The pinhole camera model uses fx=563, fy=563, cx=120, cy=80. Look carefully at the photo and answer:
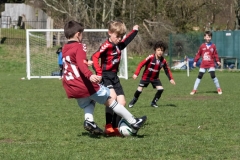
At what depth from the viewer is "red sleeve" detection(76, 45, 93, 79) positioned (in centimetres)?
671

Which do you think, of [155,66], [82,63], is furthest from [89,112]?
[155,66]

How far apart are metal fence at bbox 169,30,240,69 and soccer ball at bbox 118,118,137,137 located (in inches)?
975

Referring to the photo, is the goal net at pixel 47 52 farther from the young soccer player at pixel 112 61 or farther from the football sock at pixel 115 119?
the football sock at pixel 115 119

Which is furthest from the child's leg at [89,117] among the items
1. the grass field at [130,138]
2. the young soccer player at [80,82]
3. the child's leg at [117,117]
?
the child's leg at [117,117]

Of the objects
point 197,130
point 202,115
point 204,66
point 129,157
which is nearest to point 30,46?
point 204,66

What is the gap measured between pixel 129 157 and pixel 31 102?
744 centimetres

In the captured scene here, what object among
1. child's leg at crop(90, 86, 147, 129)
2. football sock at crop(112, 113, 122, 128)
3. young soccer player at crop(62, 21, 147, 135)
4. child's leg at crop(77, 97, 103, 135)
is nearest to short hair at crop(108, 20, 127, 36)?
young soccer player at crop(62, 21, 147, 135)

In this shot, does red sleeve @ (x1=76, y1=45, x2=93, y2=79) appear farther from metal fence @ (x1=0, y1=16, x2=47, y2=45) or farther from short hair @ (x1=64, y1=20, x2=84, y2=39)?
metal fence @ (x1=0, y1=16, x2=47, y2=45)

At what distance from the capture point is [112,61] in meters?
7.92

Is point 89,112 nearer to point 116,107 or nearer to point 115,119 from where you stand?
point 116,107

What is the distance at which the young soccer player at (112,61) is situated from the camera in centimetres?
759

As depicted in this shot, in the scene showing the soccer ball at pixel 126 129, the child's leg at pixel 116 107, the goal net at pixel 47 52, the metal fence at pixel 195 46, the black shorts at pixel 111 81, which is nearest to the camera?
the child's leg at pixel 116 107

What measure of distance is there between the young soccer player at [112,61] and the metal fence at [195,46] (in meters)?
24.1

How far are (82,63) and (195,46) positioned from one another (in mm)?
26165
